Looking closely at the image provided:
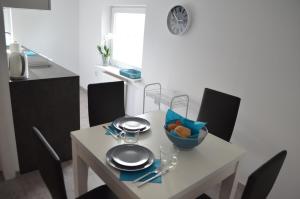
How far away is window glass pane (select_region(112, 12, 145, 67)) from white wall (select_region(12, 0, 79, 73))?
108 cm

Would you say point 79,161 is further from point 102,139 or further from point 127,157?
point 127,157

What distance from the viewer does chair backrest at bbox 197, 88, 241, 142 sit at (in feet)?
6.44

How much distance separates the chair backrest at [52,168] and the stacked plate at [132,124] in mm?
614

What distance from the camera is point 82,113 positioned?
149 inches

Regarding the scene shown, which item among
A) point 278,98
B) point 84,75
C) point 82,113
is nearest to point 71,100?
point 82,113

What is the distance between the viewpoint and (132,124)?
1.75 metres

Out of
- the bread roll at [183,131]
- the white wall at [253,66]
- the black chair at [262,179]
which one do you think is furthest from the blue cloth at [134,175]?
the white wall at [253,66]

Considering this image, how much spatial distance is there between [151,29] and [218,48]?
103 centimetres

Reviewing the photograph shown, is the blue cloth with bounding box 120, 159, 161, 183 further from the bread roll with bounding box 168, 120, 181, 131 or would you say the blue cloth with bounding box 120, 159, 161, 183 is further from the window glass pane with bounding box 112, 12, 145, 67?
the window glass pane with bounding box 112, 12, 145, 67

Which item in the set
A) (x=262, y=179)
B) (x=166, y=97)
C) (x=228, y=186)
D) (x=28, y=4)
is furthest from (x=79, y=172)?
(x=166, y=97)

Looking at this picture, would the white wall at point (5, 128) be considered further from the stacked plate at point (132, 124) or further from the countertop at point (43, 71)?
the stacked plate at point (132, 124)

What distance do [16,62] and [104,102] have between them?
2.67 feet

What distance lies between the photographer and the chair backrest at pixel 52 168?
998 millimetres

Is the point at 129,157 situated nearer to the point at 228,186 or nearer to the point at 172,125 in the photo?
the point at 172,125
